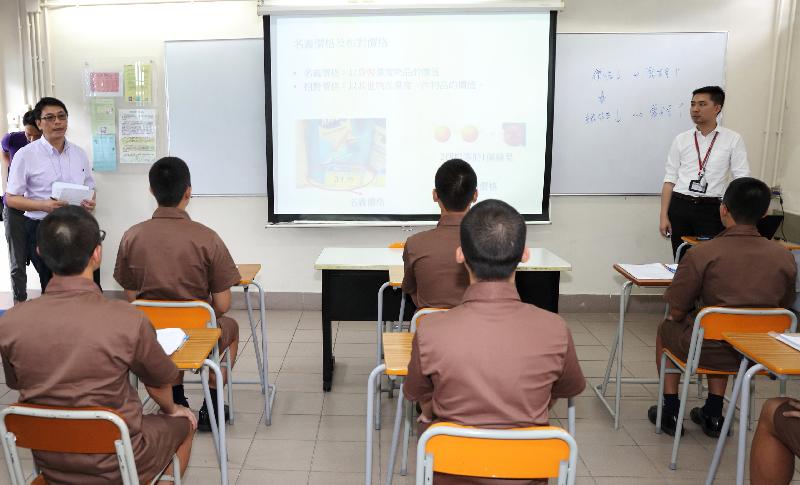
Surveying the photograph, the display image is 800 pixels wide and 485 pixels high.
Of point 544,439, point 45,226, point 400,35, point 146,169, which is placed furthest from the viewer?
point 146,169

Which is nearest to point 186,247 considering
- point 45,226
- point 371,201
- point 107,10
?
point 45,226

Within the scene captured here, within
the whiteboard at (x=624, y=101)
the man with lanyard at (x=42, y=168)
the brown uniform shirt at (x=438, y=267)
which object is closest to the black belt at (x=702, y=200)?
the whiteboard at (x=624, y=101)

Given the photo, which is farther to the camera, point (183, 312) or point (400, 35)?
point (400, 35)

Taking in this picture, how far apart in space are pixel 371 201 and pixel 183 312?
2.50m

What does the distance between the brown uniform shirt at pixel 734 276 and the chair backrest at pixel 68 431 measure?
225 centimetres

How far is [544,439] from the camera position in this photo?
1.32 metres

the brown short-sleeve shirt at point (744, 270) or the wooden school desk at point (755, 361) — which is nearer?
the wooden school desk at point (755, 361)

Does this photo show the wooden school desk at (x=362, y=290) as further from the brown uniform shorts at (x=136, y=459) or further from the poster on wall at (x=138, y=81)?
the poster on wall at (x=138, y=81)

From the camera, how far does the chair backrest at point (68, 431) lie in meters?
1.41

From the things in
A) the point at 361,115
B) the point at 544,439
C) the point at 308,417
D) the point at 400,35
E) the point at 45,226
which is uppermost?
the point at 400,35

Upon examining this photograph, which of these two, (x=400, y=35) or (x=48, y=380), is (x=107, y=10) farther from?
(x=48, y=380)

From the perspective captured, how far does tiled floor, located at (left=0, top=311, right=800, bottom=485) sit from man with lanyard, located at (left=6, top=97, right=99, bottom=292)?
123 cm

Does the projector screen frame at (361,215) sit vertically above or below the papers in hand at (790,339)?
above

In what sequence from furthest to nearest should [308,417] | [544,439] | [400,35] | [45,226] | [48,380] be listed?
[400,35] → [308,417] → [45,226] → [48,380] → [544,439]
